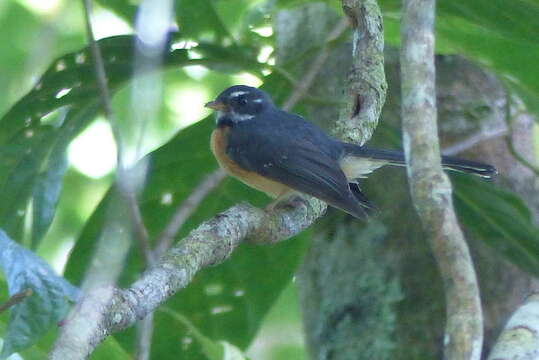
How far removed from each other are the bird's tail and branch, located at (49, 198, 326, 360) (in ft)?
2.45

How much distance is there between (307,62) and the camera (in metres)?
5.23

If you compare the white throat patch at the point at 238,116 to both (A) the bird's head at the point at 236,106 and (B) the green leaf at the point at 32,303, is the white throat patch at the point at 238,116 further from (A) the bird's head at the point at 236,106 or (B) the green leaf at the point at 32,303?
(B) the green leaf at the point at 32,303

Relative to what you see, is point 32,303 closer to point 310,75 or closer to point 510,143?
point 310,75

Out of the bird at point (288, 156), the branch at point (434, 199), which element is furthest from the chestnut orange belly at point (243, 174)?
the branch at point (434, 199)

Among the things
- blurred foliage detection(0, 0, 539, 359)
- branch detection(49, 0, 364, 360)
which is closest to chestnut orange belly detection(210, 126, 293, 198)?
blurred foliage detection(0, 0, 539, 359)

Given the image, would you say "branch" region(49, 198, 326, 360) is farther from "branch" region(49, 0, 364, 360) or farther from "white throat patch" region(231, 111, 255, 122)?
"white throat patch" region(231, 111, 255, 122)

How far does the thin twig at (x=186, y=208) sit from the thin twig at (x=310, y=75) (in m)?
0.54

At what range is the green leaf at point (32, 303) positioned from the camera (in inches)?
91.9

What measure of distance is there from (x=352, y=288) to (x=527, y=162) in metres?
1.09

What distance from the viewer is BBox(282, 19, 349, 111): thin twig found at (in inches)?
189

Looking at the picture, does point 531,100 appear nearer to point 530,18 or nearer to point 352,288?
point 530,18

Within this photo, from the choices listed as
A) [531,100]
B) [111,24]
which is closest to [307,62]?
[531,100]

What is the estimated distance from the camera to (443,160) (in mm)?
4352

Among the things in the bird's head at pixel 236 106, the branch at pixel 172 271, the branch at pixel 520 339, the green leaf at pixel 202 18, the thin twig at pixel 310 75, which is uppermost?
the branch at pixel 172 271
